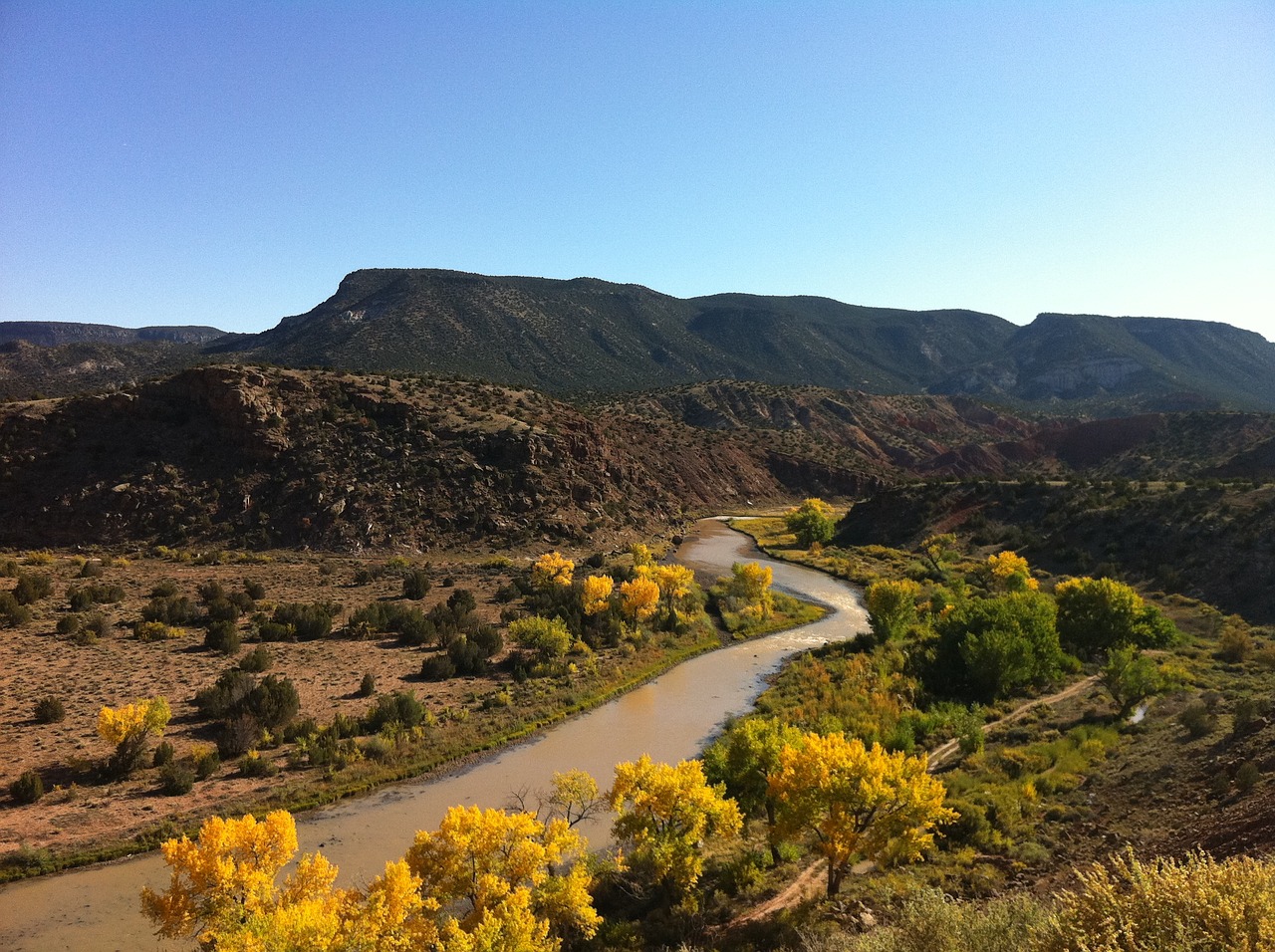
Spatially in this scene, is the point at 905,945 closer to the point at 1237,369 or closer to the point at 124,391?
the point at 124,391

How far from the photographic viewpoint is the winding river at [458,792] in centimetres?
1562

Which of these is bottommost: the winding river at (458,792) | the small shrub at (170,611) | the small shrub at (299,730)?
the winding river at (458,792)

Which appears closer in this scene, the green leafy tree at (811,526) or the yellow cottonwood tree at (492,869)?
the yellow cottonwood tree at (492,869)

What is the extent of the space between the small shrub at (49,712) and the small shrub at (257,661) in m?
6.33

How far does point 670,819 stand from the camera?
51.7 ft

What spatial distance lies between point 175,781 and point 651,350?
5994 inches

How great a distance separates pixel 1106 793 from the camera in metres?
18.1

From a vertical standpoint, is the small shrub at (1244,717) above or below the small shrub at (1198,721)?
above

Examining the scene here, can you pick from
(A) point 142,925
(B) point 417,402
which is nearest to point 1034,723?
(A) point 142,925

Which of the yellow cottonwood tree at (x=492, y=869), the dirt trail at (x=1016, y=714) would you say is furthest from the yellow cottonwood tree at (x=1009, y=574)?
the yellow cottonwood tree at (x=492, y=869)

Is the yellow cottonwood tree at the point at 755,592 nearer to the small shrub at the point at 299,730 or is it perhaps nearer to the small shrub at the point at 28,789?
the small shrub at the point at 299,730

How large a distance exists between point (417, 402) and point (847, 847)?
6432 cm

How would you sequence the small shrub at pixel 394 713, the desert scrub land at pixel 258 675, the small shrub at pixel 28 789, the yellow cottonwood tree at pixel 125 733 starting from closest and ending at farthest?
1. the small shrub at pixel 28 789
2. the desert scrub land at pixel 258 675
3. the yellow cottonwood tree at pixel 125 733
4. the small shrub at pixel 394 713

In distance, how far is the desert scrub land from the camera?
20625 mm
